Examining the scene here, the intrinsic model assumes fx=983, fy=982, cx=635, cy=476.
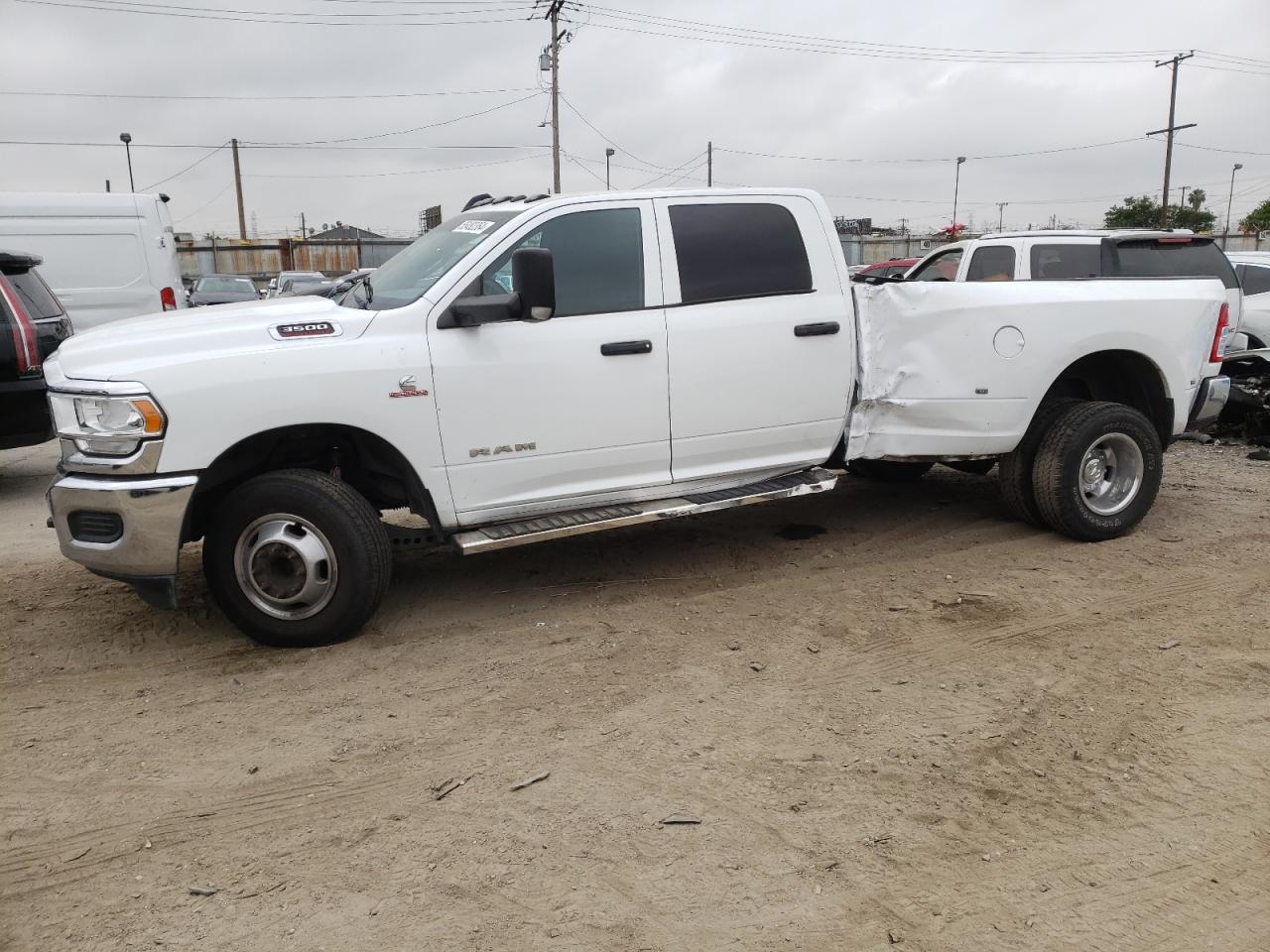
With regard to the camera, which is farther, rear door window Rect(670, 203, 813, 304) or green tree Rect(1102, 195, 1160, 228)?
green tree Rect(1102, 195, 1160, 228)

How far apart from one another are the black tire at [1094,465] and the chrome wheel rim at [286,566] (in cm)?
411

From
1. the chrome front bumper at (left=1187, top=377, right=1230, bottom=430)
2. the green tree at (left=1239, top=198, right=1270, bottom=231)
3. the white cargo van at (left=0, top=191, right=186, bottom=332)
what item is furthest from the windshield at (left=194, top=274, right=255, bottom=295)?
the green tree at (left=1239, top=198, right=1270, bottom=231)

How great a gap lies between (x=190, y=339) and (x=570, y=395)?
5.57ft

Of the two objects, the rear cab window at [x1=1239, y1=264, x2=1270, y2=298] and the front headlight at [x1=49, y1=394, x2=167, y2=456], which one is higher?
the rear cab window at [x1=1239, y1=264, x2=1270, y2=298]

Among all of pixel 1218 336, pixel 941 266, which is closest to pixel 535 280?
pixel 1218 336

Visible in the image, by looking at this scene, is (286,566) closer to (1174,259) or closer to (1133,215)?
(1174,259)

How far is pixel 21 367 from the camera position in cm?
755

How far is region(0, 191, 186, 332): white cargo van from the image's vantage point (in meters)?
12.0

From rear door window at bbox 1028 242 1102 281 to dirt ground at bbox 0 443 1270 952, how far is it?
14.2 feet

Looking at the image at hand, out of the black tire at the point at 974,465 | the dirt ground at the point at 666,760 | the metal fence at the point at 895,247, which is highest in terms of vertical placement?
the metal fence at the point at 895,247

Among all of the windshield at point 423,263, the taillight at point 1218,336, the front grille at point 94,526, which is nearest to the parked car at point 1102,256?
the taillight at point 1218,336

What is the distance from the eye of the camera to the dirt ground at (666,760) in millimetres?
2721

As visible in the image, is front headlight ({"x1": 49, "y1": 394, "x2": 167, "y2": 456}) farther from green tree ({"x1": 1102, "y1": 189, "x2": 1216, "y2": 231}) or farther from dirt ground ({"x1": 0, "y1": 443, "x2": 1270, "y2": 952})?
green tree ({"x1": 1102, "y1": 189, "x2": 1216, "y2": 231})

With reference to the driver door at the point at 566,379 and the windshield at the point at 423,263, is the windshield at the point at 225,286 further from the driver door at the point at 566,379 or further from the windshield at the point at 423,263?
the driver door at the point at 566,379
